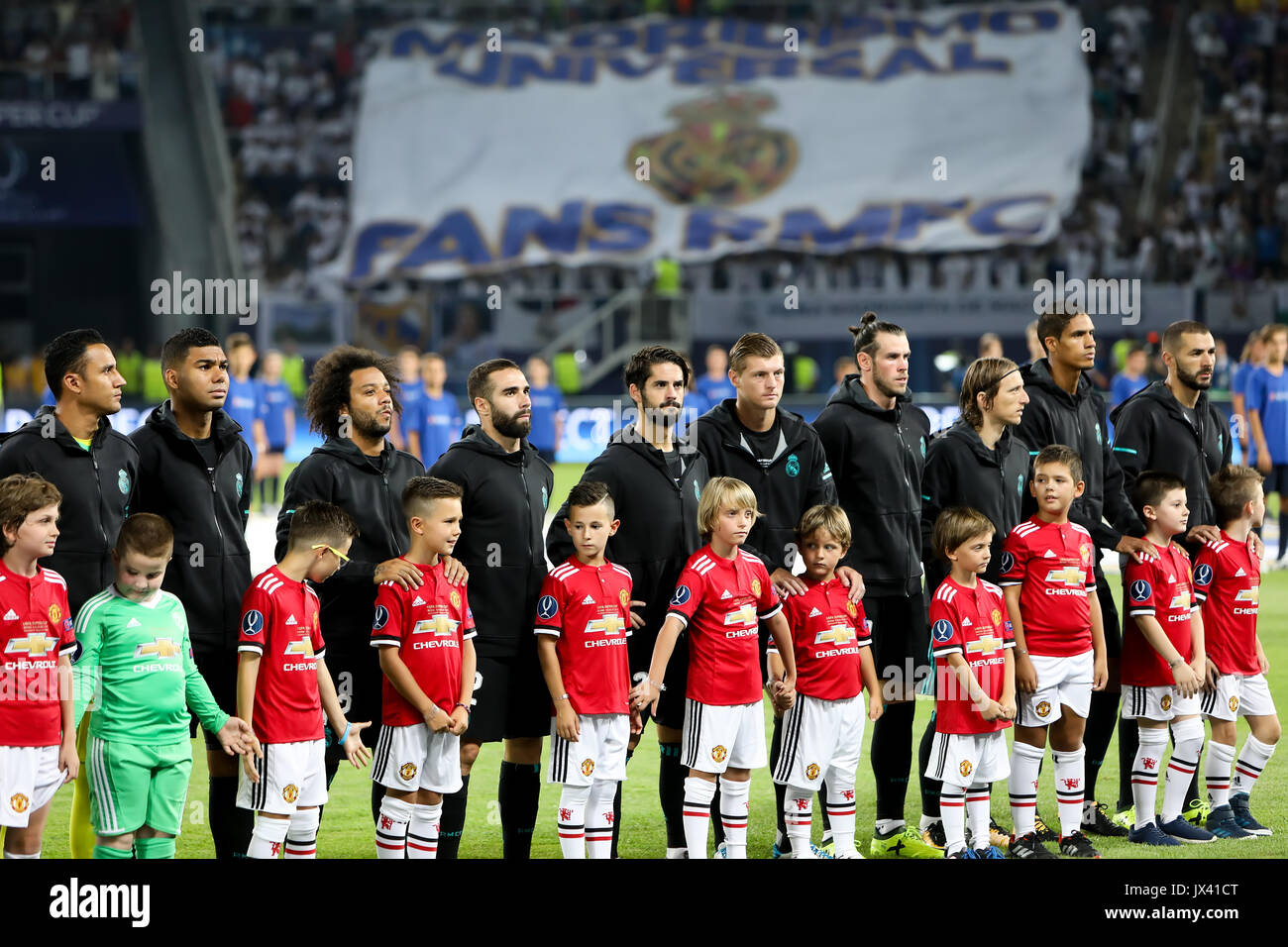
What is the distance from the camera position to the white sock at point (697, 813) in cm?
570

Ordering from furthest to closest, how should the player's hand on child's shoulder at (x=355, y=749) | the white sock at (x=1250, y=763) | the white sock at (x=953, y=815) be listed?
the white sock at (x=1250, y=763)
the white sock at (x=953, y=815)
the player's hand on child's shoulder at (x=355, y=749)

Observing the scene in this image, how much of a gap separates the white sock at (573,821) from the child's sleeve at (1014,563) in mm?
1889

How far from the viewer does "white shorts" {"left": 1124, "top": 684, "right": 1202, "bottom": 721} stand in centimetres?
641

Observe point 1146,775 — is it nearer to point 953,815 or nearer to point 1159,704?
point 1159,704

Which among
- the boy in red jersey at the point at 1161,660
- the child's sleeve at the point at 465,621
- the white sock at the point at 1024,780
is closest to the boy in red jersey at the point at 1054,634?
the white sock at the point at 1024,780

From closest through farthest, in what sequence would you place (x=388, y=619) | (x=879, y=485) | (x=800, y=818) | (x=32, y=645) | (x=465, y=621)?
(x=32, y=645), (x=388, y=619), (x=465, y=621), (x=800, y=818), (x=879, y=485)

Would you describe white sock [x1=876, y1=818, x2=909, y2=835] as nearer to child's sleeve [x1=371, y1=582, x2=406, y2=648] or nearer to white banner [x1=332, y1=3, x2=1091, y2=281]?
child's sleeve [x1=371, y1=582, x2=406, y2=648]

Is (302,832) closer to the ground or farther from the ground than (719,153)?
closer to the ground

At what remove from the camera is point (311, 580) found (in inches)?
215

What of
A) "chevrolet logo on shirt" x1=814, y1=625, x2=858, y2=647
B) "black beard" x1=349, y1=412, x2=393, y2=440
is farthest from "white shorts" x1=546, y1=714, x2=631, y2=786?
"black beard" x1=349, y1=412, x2=393, y2=440

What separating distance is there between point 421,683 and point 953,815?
6.76 ft

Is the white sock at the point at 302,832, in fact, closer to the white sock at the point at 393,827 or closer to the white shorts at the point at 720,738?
the white sock at the point at 393,827

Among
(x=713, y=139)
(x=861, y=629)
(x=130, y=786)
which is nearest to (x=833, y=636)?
(x=861, y=629)

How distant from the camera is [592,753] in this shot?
5574mm
